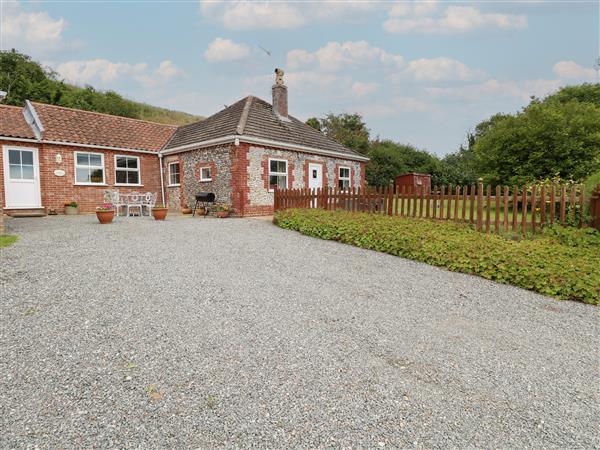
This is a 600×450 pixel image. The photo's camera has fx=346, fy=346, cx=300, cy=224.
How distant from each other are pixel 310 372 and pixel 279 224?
27.5 ft

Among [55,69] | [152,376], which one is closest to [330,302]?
[152,376]

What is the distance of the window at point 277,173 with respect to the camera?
50.4 feet

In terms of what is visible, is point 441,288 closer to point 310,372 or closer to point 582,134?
point 310,372

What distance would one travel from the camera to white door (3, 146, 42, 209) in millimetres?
13703

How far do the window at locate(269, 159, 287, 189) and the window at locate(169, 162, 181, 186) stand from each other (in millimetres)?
4959

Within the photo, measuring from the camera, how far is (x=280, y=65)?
17266 mm

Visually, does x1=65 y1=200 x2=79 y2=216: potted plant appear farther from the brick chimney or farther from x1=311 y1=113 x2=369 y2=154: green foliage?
x1=311 y1=113 x2=369 y2=154: green foliage

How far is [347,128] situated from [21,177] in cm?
2721

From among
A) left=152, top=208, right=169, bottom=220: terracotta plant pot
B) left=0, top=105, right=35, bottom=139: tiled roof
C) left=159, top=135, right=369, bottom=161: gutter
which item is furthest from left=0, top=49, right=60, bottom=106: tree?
left=152, top=208, right=169, bottom=220: terracotta plant pot

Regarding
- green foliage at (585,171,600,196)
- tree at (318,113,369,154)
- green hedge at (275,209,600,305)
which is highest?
tree at (318,113,369,154)

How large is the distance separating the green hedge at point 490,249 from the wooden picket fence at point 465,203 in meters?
0.39

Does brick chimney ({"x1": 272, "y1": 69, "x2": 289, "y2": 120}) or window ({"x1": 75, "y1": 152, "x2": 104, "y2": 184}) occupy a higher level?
brick chimney ({"x1": 272, "y1": 69, "x2": 289, "y2": 120})

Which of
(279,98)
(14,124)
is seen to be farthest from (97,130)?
(279,98)

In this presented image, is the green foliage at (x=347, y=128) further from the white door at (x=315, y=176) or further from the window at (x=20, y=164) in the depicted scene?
the window at (x=20, y=164)
